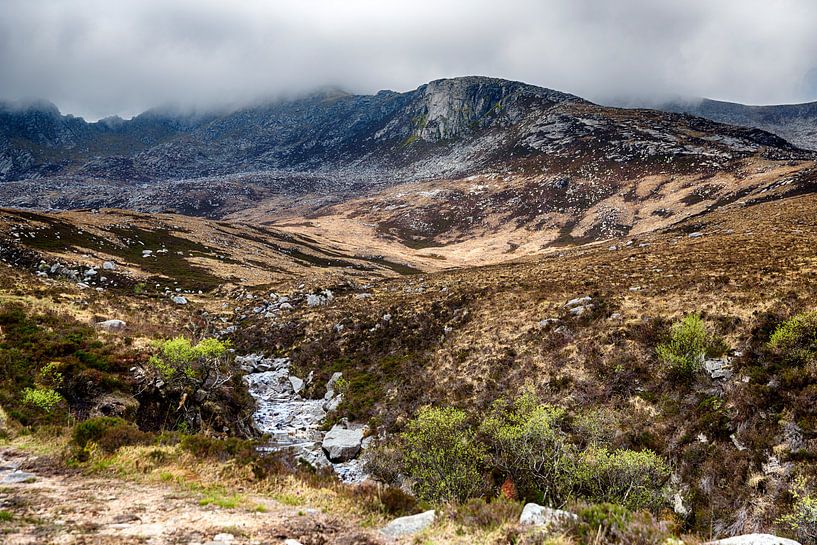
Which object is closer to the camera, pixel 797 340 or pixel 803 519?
pixel 803 519

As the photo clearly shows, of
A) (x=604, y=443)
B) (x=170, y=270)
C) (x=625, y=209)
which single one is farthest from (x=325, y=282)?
(x=625, y=209)

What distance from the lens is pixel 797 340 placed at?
16797mm

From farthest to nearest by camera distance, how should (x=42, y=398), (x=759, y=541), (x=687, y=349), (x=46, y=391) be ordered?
(x=687, y=349), (x=46, y=391), (x=42, y=398), (x=759, y=541)

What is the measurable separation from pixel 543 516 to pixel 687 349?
48.8 ft

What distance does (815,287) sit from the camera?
21.3 metres

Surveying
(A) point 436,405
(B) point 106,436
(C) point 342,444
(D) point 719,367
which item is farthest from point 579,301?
(B) point 106,436

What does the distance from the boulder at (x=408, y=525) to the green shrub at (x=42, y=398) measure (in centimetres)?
1563

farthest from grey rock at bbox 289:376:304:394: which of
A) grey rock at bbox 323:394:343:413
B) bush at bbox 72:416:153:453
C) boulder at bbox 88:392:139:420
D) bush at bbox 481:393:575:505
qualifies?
bush at bbox 481:393:575:505

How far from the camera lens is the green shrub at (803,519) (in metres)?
9.65

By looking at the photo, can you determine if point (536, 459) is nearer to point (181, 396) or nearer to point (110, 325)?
point (181, 396)

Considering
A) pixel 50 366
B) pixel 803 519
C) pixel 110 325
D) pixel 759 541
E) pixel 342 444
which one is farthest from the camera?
pixel 110 325

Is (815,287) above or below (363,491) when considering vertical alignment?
above

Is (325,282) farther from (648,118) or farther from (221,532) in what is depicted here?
(648,118)

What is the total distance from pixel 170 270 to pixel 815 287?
7688 centimetres
